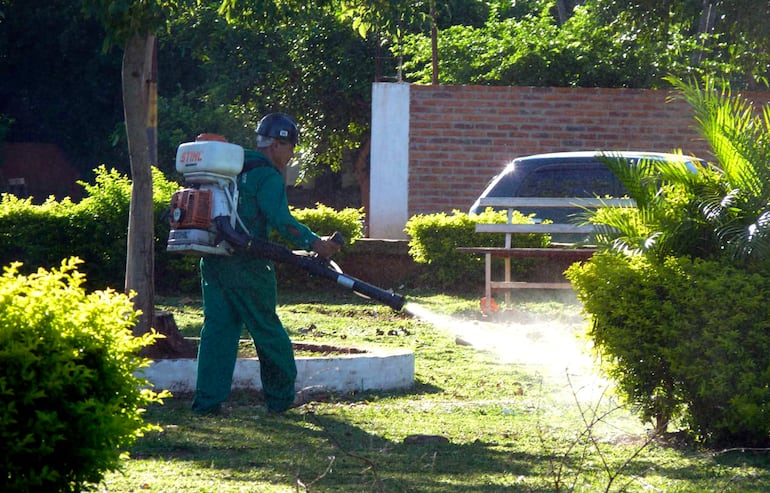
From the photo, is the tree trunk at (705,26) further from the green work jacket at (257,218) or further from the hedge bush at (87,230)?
the green work jacket at (257,218)

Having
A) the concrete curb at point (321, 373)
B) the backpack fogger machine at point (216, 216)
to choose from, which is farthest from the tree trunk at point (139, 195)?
the backpack fogger machine at point (216, 216)

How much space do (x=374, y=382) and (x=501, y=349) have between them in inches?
95.3

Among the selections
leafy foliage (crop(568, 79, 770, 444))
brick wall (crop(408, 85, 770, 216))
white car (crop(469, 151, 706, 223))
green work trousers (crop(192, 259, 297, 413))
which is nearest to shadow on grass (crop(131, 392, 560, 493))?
green work trousers (crop(192, 259, 297, 413))

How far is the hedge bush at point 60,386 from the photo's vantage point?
3.72 m

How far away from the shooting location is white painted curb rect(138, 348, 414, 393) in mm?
8008

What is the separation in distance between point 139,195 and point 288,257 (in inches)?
87.4

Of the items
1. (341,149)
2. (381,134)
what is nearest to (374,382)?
(381,134)

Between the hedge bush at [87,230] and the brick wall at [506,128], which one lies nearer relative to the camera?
the hedge bush at [87,230]

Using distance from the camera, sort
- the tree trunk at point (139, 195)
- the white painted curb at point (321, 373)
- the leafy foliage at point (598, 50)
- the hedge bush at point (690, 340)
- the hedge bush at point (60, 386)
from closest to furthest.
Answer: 1. the hedge bush at point (60, 386)
2. the hedge bush at point (690, 340)
3. the white painted curb at point (321, 373)
4. the tree trunk at point (139, 195)
5. the leafy foliage at point (598, 50)

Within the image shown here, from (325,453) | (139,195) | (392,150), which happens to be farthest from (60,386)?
(392,150)

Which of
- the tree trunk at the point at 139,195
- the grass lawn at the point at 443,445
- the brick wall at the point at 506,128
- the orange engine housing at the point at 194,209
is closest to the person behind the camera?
the grass lawn at the point at 443,445

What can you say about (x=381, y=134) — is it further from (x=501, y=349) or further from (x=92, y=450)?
(x=92, y=450)

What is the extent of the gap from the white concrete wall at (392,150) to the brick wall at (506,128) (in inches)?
3.8

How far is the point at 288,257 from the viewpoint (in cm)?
684
